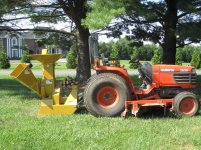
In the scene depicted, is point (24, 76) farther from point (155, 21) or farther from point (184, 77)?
point (155, 21)

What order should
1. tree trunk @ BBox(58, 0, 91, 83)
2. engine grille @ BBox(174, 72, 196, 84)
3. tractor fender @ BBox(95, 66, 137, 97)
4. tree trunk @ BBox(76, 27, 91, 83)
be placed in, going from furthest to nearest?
tree trunk @ BBox(76, 27, 91, 83), tree trunk @ BBox(58, 0, 91, 83), engine grille @ BBox(174, 72, 196, 84), tractor fender @ BBox(95, 66, 137, 97)

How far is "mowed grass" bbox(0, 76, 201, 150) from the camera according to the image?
5873mm

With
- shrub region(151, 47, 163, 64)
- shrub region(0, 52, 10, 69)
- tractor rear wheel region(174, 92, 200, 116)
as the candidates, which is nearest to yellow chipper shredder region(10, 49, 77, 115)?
tractor rear wheel region(174, 92, 200, 116)

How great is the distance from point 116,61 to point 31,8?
24.6 feet

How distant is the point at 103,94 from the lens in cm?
841

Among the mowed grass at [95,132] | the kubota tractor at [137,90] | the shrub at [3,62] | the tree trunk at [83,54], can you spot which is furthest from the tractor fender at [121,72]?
the shrub at [3,62]

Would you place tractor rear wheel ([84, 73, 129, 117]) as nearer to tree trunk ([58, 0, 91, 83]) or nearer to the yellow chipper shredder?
the yellow chipper shredder

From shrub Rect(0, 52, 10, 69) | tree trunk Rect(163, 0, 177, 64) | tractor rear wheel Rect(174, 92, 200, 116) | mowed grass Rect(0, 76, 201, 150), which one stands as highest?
tree trunk Rect(163, 0, 177, 64)

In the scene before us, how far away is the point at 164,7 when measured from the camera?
13656 mm

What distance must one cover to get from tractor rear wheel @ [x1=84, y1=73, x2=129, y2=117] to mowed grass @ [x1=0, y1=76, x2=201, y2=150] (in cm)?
23

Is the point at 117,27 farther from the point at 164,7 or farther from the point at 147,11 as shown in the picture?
the point at 147,11

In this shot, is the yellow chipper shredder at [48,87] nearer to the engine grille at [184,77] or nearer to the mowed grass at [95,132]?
the mowed grass at [95,132]

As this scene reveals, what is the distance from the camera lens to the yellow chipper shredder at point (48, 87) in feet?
28.0

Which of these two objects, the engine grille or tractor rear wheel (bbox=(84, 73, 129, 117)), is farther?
the engine grille
